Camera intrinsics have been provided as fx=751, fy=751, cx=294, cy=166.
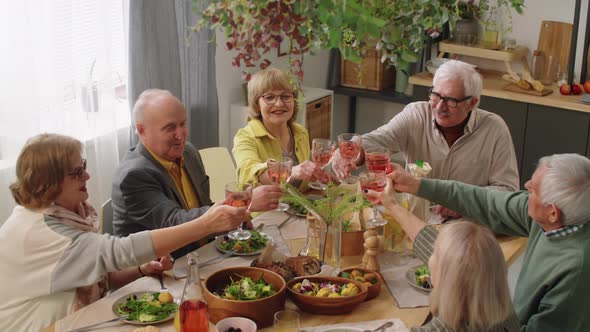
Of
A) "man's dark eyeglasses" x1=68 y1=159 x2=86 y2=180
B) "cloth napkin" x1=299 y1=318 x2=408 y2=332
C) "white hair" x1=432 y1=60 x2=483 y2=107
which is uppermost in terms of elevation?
"white hair" x1=432 y1=60 x2=483 y2=107

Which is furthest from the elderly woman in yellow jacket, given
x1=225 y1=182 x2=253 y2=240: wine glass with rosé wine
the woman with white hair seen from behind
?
the woman with white hair seen from behind

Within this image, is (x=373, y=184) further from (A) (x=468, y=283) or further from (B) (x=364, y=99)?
(B) (x=364, y=99)

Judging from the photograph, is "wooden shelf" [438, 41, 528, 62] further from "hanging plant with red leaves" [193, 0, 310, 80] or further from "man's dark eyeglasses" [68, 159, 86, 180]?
"hanging plant with red leaves" [193, 0, 310, 80]

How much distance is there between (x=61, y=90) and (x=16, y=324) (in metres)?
1.71

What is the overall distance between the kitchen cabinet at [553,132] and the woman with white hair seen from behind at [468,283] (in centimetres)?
325

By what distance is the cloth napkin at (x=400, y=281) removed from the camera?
7.92 ft

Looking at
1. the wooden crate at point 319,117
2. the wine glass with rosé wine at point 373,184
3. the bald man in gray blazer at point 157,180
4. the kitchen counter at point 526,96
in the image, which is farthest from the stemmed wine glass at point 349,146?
the kitchen counter at point 526,96

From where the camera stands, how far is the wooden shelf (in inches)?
207

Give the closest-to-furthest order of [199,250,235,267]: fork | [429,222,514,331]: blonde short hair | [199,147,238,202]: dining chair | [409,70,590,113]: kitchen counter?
1. [429,222,514,331]: blonde short hair
2. [199,250,235,267]: fork
3. [199,147,238,202]: dining chair
4. [409,70,590,113]: kitchen counter

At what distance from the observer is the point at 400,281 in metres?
2.55

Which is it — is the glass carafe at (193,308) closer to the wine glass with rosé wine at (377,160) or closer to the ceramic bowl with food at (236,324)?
the ceramic bowl with food at (236,324)

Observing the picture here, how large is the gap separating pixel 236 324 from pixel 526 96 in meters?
3.47

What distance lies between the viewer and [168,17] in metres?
4.23

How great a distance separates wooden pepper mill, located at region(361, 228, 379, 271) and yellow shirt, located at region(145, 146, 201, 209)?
847 mm
